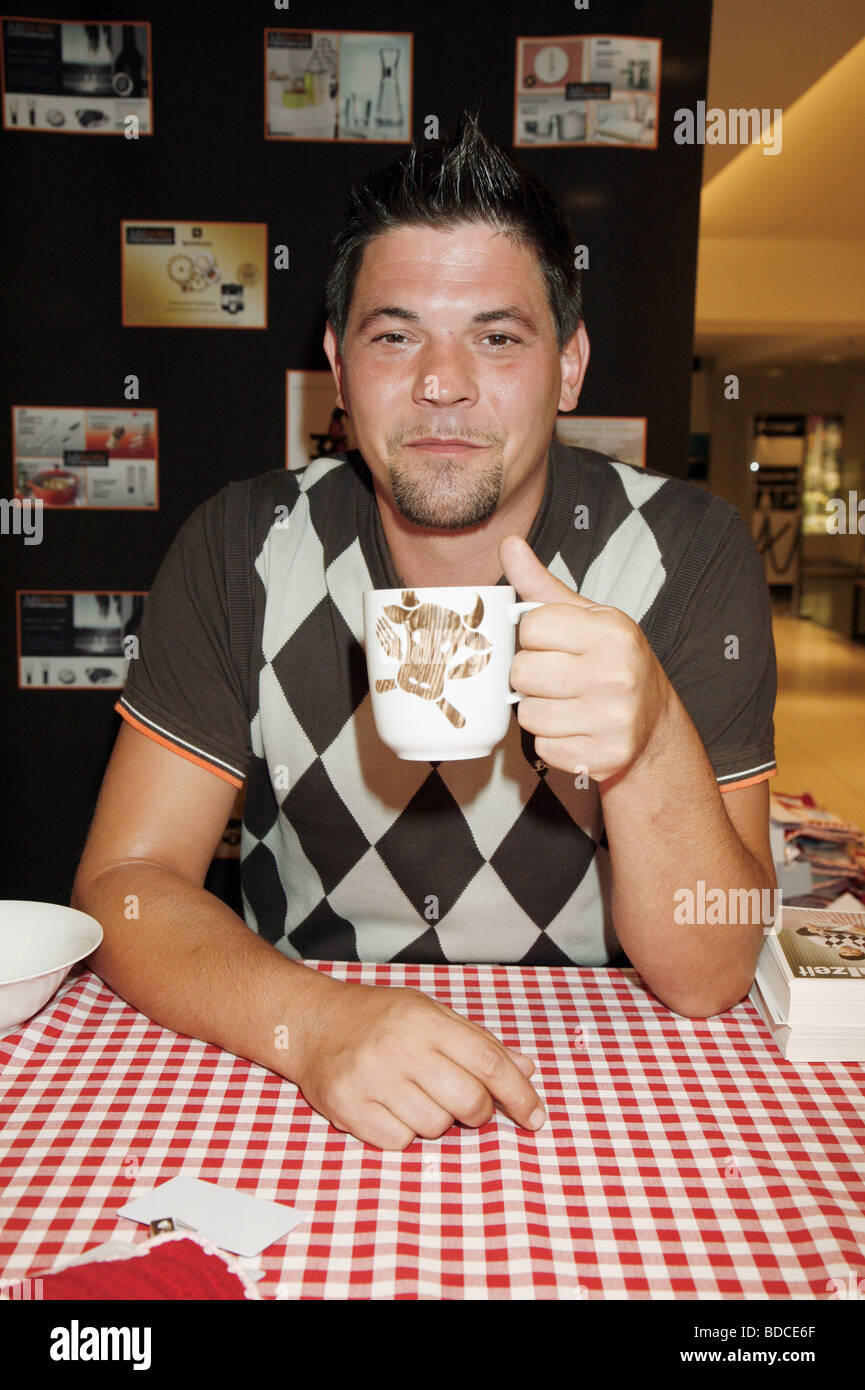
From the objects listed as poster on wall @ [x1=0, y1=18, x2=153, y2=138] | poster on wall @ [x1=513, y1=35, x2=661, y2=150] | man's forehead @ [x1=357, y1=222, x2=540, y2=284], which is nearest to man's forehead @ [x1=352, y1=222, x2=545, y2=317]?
man's forehead @ [x1=357, y1=222, x2=540, y2=284]

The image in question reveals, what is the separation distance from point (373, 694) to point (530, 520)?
66 cm

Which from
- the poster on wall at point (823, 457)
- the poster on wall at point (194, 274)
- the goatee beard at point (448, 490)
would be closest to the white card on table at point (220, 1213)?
the goatee beard at point (448, 490)

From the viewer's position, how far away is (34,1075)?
3.43ft

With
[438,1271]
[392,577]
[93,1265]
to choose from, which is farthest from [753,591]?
[93,1265]

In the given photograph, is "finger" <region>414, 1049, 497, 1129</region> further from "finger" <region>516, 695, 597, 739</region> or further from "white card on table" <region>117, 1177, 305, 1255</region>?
"finger" <region>516, 695, 597, 739</region>

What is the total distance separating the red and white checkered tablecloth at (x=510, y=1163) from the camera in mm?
785

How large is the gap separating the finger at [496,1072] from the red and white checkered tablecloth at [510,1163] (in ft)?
0.09

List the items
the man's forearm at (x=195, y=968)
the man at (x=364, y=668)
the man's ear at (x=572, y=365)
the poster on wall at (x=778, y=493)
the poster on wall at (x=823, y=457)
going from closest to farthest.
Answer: the man's forearm at (x=195, y=968) → the man at (x=364, y=668) → the man's ear at (x=572, y=365) → the poster on wall at (x=778, y=493) → the poster on wall at (x=823, y=457)

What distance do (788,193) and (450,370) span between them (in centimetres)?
726

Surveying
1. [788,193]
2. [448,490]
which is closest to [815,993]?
[448,490]

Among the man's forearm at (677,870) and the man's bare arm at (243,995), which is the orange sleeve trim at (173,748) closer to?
the man's bare arm at (243,995)

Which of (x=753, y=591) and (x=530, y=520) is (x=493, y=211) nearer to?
(x=530, y=520)

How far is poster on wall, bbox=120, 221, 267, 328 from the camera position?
2512 millimetres

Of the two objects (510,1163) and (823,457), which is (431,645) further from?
(823,457)
